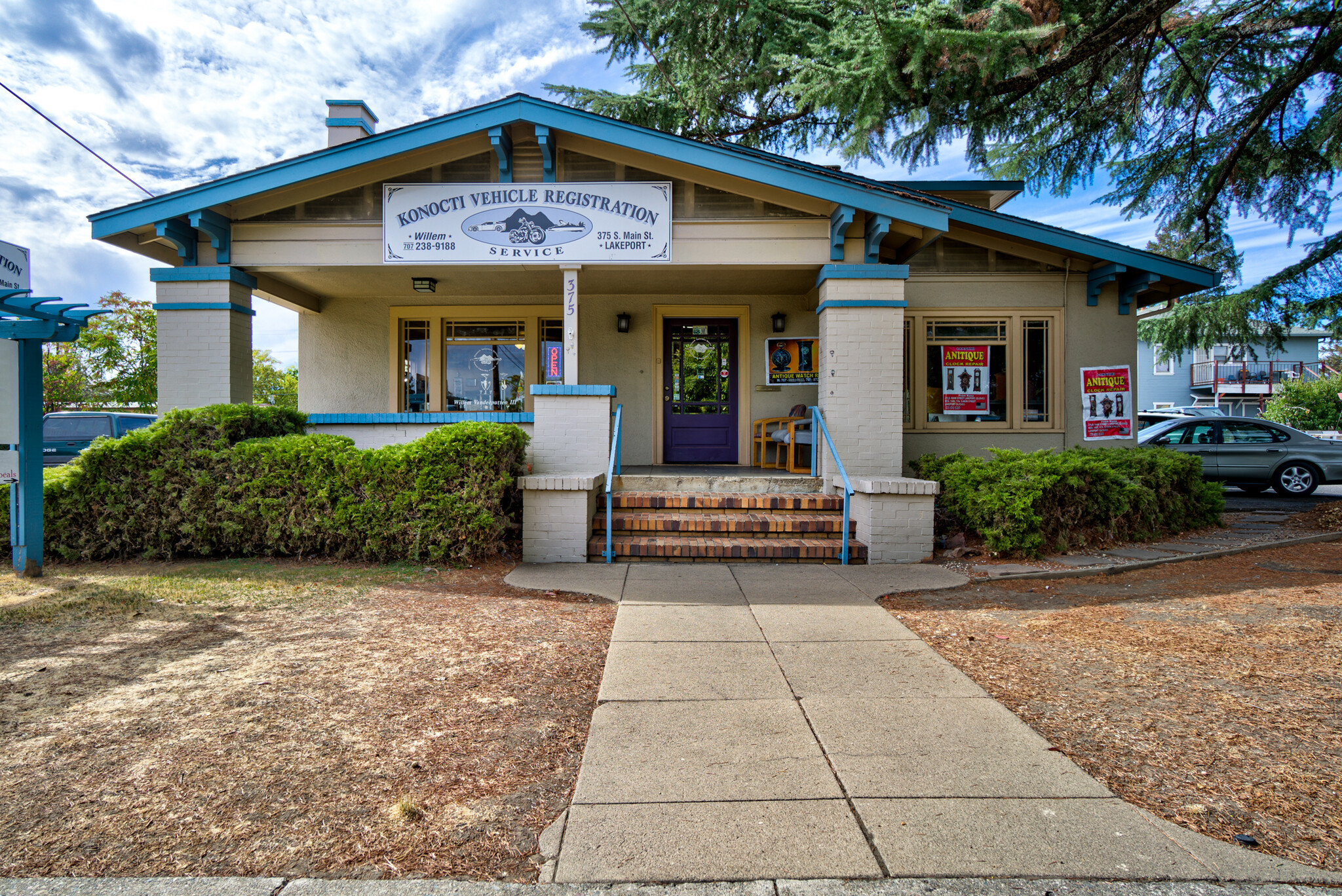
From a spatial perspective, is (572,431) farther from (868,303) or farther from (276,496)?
(868,303)

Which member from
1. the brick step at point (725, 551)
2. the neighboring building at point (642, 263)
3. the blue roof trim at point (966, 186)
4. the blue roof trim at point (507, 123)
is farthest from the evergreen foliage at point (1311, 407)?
the brick step at point (725, 551)

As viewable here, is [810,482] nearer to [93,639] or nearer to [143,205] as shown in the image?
[93,639]

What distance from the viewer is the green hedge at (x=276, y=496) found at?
6043 millimetres

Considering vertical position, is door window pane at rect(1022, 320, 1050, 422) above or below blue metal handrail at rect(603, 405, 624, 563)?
above

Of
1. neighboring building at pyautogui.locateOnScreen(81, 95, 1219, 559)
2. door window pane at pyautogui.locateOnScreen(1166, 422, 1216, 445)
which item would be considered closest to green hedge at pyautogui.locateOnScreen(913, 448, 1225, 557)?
neighboring building at pyautogui.locateOnScreen(81, 95, 1219, 559)

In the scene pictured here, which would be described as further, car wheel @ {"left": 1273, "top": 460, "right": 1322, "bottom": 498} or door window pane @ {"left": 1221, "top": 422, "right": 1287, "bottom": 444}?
door window pane @ {"left": 1221, "top": 422, "right": 1287, "bottom": 444}

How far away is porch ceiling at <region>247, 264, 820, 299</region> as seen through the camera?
329 inches

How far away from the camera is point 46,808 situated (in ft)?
7.34

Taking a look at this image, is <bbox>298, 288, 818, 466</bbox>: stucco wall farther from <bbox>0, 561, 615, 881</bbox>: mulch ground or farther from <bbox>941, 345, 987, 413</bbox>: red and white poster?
<bbox>0, 561, 615, 881</bbox>: mulch ground

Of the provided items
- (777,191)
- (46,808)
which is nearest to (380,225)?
(777,191)

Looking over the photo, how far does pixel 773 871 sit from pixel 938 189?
10.5 m

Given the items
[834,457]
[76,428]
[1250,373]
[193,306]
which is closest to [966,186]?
[834,457]

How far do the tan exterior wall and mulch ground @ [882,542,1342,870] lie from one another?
24.2ft

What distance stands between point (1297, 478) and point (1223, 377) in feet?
96.9
